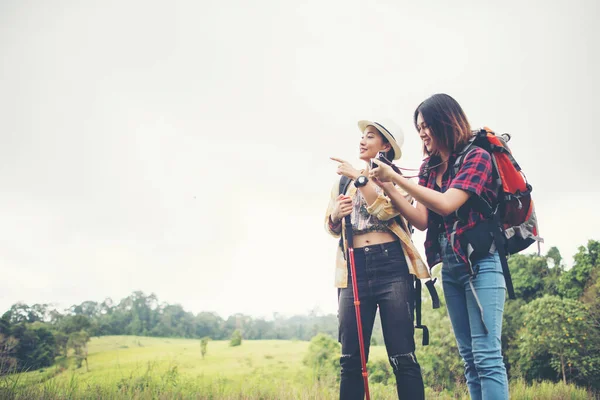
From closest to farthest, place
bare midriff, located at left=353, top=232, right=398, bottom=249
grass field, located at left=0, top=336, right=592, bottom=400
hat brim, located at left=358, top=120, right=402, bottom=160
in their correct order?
bare midriff, located at left=353, top=232, right=398, bottom=249, hat brim, located at left=358, top=120, right=402, bottom=160, grass field, located at left=0, top=336, right=592, bottom=400

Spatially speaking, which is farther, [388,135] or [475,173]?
[388,135]

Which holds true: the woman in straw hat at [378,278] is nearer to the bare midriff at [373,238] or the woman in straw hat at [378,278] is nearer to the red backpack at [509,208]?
→ the bare midriff at [373,238]

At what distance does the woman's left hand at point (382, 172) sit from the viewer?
2.26 meters

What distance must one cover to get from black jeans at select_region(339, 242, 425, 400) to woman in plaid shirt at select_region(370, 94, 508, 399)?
27 cm

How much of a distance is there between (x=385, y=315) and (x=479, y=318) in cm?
63

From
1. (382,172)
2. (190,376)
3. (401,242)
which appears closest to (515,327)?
(190,376)

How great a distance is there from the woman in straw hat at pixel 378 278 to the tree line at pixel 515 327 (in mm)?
588

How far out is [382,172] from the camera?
2301 mm

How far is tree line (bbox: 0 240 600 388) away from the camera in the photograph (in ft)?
50.7

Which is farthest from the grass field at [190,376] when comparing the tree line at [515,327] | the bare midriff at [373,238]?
the bare midriff at [373,238]

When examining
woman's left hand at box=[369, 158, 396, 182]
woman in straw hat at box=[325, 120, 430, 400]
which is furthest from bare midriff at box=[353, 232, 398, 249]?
woman's left hand at box=[369, 158, 396, 182]

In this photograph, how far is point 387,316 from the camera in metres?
2.61

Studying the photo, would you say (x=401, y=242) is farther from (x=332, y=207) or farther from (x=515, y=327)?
(x=515, y=327)

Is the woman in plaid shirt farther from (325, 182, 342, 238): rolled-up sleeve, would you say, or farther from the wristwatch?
(325, 182, 342, 238): rolled-up sleeve
